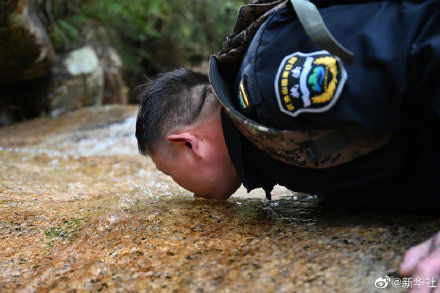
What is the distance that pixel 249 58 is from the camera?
3.88 feet

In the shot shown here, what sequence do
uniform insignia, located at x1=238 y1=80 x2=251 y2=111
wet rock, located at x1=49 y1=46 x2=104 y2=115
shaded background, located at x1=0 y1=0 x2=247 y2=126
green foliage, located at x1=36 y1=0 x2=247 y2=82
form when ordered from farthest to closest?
green foliage, located at x1=36 y1=0 x2=247 y2=82 < wet rock, located at x1=49 y1=46 x2=104 y2=115 < shaded background, located at x1=0 y1=0 x2=247 y2=126 < uniform insignia, located at x1=238 y1=80 x2=251 y2=111

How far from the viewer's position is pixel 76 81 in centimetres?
584

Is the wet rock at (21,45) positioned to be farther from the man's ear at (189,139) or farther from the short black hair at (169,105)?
the man's ear at (189,139)

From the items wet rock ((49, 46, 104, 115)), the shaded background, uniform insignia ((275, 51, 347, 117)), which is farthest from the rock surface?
wet rock ((49, 46, 104, 115))

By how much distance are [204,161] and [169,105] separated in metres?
0.28

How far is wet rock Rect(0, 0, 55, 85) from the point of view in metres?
3.75

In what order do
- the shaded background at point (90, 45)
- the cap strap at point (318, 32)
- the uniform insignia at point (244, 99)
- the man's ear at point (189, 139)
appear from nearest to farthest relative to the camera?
the cap strap at point (318, 32) < the uniform insignia at point (244, 99) < the man's ear at point (189, 139) < the shaded background at point (90, 45)

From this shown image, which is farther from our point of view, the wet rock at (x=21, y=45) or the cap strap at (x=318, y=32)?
the wet rock at (x=21, y=45)

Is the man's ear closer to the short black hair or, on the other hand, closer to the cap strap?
the short black hair

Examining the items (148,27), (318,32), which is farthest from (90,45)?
(318,32)

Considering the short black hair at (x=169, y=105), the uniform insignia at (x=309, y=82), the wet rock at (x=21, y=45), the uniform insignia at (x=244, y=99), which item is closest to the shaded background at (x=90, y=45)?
the wet rock at (x=21, y=45)

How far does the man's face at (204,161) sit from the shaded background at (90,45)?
1.91 feet

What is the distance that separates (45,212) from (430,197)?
1.44 meters

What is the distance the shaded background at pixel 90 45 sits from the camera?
14.3 feet
